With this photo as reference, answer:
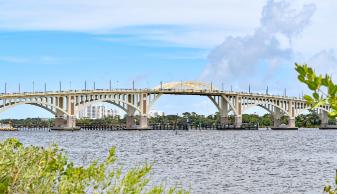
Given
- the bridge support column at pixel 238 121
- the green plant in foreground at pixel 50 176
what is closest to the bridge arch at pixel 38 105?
the bridge support column at pixel 238 121

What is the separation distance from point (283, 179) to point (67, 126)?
122715 millimetres

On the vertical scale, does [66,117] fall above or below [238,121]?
above

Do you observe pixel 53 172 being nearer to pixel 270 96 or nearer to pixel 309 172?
pixel 309 172

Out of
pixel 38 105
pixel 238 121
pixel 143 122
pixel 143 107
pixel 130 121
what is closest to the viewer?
pixel 38 105

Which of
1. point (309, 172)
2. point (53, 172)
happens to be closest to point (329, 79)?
point (53, 172)

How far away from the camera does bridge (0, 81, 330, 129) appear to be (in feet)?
474

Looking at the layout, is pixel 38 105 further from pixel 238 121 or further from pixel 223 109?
pixel 238 121

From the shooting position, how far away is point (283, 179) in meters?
38.8

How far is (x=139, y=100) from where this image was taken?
164m

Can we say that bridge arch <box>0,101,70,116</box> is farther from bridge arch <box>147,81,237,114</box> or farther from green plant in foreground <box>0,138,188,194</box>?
green plant in foreground <box>0,138,188,194</box>

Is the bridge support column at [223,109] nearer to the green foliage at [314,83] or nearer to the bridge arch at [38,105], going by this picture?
the bridge arch at [38,105]

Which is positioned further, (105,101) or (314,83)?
(105,101)

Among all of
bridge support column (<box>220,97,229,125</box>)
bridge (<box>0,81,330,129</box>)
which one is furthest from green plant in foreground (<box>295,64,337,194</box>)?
bridge support column (<box>220,97,229,125</box>)

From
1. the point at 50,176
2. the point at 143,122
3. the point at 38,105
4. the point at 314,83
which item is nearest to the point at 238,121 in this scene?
the point at 143,122
